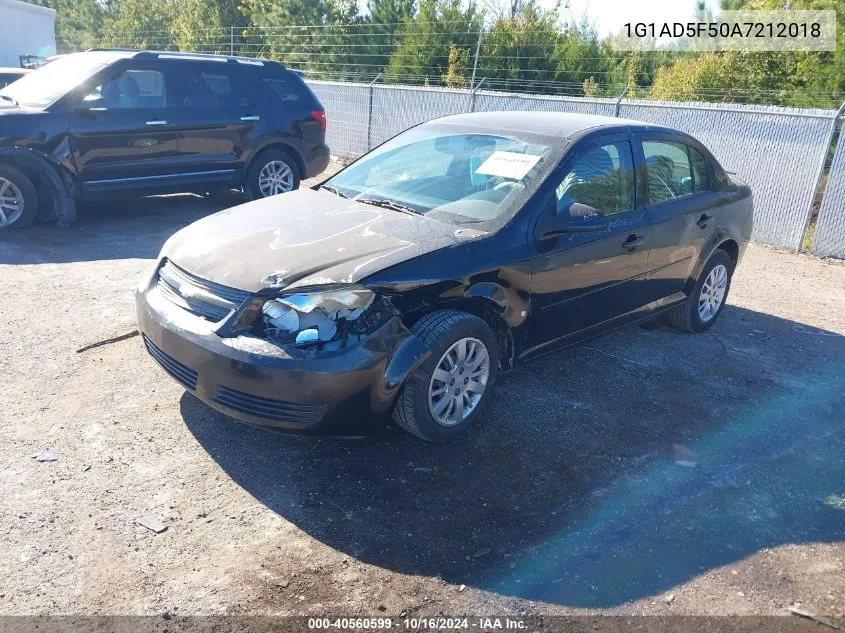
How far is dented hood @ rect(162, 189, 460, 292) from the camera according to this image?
3.58m

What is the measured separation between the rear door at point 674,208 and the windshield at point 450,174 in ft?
3.59

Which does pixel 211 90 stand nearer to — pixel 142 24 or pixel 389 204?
pixel 389 204

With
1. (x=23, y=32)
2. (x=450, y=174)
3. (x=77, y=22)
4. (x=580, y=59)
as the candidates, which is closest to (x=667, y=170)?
(x=450, y=174)

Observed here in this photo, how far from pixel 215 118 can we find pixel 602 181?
18.3 ft

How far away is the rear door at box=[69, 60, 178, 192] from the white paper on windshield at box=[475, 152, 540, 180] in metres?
5.06

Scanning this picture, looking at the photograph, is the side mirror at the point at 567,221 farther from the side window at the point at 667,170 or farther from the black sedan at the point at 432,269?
the side window at the point at 667,170

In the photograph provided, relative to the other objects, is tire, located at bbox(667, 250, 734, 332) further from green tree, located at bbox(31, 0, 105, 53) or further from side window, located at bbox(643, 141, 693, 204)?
green tree, located at bbox(31, 0, 105, 53)

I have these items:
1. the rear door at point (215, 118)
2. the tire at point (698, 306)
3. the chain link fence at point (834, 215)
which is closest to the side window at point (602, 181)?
the tire at point (698, 306)

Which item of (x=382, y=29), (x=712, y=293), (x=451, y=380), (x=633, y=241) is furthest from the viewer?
(x=382, y=29)

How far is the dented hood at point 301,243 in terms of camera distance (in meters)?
3.58

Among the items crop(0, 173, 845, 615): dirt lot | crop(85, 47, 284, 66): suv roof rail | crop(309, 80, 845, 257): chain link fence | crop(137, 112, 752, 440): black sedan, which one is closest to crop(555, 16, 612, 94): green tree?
crop(309, 80, 845, 257): chain link fence

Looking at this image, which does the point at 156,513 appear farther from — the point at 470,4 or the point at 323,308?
the point at 470,4

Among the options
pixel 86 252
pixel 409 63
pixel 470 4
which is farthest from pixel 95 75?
pixel 470 4

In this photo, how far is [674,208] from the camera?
530cm
